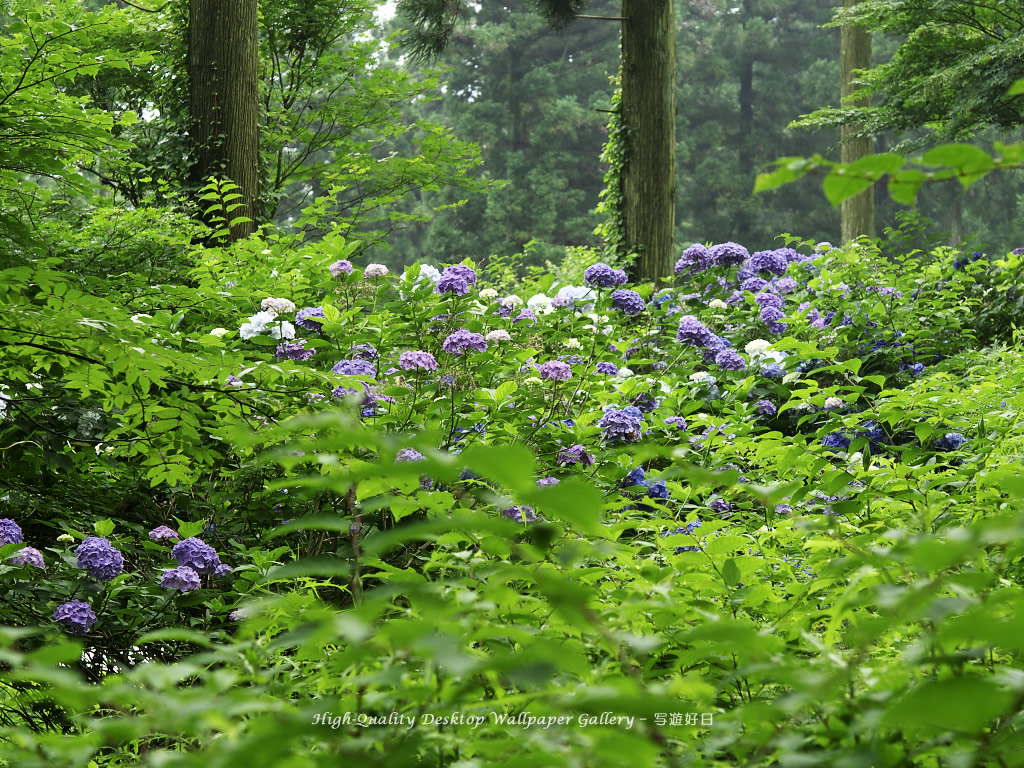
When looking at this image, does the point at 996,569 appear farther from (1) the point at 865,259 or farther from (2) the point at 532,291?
(1) the point at 865,259

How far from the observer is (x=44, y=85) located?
3.22m

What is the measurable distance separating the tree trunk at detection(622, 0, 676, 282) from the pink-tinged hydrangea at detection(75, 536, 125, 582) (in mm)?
4982

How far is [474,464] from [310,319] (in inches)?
102

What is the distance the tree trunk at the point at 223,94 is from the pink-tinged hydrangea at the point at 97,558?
4.42 meters

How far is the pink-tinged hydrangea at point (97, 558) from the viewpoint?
218 centimetres

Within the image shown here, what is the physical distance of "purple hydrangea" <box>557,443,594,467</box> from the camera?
9.01 feet

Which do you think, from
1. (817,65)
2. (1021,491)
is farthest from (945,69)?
(817,65)

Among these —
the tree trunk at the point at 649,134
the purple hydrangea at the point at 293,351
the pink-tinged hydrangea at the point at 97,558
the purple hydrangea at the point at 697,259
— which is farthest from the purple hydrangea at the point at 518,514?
the tree trunk at the point at 649,134

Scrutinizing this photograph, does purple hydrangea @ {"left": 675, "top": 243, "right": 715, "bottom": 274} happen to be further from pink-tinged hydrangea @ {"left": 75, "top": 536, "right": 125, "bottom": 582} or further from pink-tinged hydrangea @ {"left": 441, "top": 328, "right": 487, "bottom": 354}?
pink-tinged hydrangea @ {"left": 75, "top": 536, "right": 125, "bottom": 582}

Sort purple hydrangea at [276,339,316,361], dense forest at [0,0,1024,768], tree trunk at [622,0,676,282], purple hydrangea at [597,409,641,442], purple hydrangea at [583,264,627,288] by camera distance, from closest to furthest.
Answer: dense forest at [0,0,1024,768]
purple hydrangea at [597,409,641,442]
purple hydrangea at [276,339,316,361]
purple hydrangea at [583,264,627,288]
tree trunk at [622,0,676,282]

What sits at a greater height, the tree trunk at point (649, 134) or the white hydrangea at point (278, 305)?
the tree trunk at point (649, 134)

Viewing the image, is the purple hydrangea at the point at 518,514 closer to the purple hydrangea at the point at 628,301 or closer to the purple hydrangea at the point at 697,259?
the purple hydrangea at the point at 628,301

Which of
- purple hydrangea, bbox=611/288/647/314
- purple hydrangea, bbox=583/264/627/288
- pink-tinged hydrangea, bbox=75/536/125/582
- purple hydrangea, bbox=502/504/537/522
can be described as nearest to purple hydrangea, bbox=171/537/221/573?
pink-tinged hydrangea, bbox=75/536/125/582

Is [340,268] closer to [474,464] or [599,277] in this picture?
[599,277]
